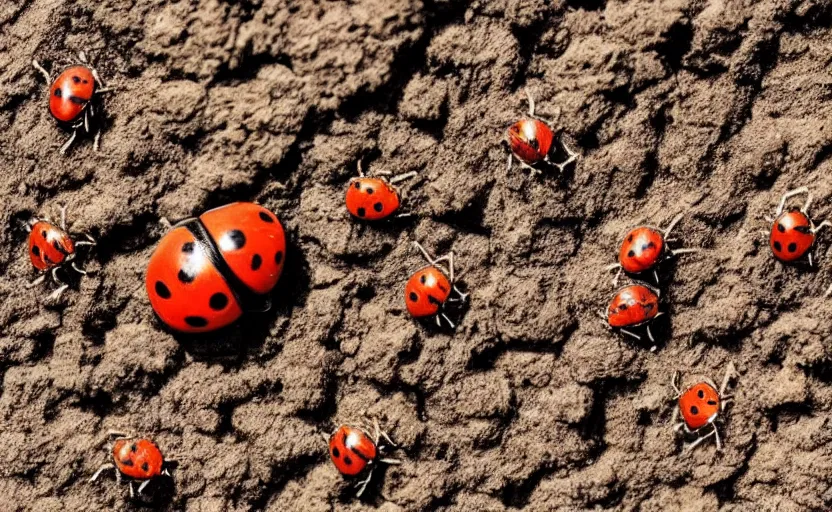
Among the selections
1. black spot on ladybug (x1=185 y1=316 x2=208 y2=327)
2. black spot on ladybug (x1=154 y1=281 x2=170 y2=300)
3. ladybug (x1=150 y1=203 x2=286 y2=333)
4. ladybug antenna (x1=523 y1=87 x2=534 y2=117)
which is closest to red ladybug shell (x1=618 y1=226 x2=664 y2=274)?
ladybug antenna (x1=523 y1=87 x2=534 y2=117)

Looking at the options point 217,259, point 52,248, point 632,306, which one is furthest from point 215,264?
point 632,306

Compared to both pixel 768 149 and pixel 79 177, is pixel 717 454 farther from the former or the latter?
pixel 79 177

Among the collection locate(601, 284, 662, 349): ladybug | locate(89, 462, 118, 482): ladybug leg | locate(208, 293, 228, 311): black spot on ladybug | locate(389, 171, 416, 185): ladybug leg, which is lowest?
locate(89, 462, 118, 482): ladybug leg

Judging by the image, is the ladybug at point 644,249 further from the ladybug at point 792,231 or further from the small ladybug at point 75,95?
the small ladybug at point 75,95

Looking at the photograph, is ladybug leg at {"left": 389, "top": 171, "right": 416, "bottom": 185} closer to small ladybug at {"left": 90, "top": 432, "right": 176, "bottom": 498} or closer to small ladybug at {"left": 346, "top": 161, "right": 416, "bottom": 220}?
small ladybug at {"left": 346, "top": 161, "right": 416, "bottom": 220}

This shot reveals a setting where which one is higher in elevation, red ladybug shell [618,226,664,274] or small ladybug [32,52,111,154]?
small ladybug [32,52,111,154]

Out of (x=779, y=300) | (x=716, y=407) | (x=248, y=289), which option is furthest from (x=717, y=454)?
(x=248, y=289)

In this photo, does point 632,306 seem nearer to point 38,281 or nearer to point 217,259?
point 217,259
